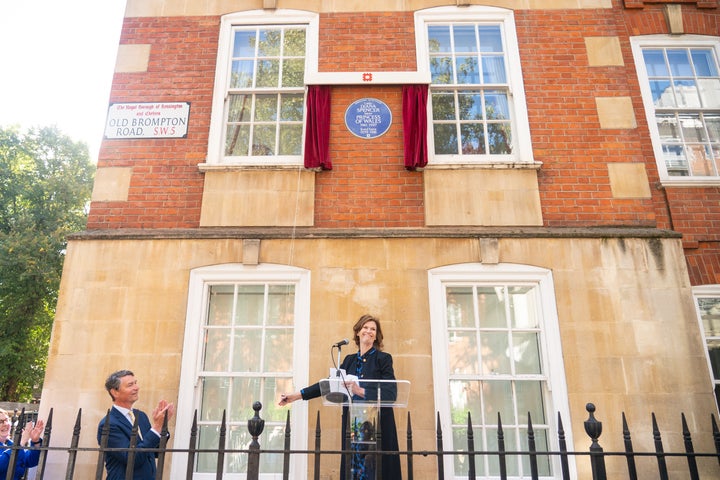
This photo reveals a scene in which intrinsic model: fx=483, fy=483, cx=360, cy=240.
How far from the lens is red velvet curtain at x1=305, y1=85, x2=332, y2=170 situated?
634 centimetres

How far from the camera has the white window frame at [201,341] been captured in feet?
17.5

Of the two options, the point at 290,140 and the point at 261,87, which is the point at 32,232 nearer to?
the point at 261,87

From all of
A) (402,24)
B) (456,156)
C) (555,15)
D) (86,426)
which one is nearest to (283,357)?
(86,426)

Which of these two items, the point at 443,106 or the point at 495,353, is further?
the point at 443,106

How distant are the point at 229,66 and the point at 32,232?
53.6ft

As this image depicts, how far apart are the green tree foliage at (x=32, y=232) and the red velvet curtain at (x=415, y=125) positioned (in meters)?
17.4

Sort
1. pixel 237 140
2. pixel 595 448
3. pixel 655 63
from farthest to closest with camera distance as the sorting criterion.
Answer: pixel 655 63 < pixel 237 140 < pixel 595 448

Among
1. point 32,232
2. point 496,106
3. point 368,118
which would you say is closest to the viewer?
point 368,118

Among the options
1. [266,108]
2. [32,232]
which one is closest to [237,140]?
[266,108]

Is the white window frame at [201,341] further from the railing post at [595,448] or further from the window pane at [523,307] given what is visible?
the railing post at [595,448]

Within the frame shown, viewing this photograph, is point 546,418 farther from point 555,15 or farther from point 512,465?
point 555,15

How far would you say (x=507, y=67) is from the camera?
695cm

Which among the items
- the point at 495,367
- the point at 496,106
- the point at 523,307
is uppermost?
the point at 496,106

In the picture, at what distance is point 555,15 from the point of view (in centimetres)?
712
